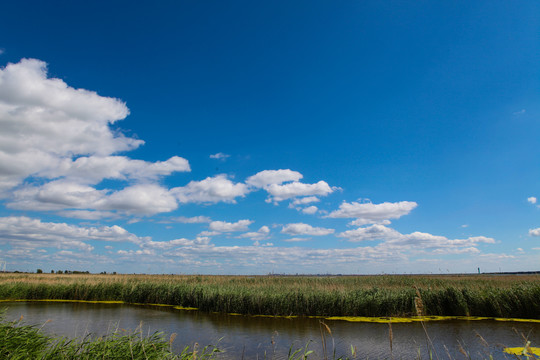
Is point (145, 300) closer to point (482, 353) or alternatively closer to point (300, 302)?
point (300, 302)

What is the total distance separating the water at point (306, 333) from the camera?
Result: 34.0ft

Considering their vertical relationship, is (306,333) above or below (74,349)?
below

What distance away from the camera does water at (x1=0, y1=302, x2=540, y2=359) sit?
10.4 m

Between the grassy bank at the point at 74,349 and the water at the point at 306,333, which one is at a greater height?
the grassy bank at the point at 74,349

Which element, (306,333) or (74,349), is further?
(306,333)

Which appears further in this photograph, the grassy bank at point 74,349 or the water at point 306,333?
the water at point 306,333

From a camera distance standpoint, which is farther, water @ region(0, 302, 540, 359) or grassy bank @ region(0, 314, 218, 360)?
water @ region(0, 302, 540, 359)

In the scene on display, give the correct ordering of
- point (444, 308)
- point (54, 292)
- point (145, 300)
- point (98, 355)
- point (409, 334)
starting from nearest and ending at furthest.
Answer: point (98, 355) → point (409, 334) → point (444, 308) → point (145, 300) → point (54, 292)

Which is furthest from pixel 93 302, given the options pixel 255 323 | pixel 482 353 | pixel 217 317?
pixel 482 353

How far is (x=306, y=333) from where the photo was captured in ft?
42.9

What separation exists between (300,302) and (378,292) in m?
4.34

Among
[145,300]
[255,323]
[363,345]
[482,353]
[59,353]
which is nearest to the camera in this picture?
[59,353]

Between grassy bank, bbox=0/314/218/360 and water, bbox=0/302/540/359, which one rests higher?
grassy bank, bbox=0/314/218/360

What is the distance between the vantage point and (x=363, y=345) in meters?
11.0
